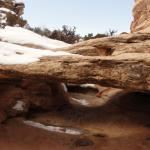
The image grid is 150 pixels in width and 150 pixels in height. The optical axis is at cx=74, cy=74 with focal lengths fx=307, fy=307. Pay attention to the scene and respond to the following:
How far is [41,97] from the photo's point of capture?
30.9ft

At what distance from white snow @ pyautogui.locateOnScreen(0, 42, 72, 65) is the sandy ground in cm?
172

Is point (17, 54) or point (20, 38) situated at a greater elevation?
point (20, 38)

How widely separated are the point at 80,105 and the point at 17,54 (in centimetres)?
374

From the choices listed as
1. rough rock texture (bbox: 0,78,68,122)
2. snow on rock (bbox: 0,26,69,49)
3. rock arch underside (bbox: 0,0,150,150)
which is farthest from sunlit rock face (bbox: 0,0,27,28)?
rock arch underside (bbox: 0,0,150,150)

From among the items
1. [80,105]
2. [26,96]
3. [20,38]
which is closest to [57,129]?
[26,96]

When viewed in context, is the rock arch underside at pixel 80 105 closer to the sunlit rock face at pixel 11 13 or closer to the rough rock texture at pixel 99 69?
the rough rock texture at pixel 99 69

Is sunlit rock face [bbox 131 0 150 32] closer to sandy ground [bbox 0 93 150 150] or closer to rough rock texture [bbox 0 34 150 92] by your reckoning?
sandy ground [bbox 0 93 150 150]

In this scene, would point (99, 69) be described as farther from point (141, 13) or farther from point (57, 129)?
point (141, 13)

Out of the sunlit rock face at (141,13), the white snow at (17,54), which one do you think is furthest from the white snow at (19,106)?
the sunlit rock face at (141,13)

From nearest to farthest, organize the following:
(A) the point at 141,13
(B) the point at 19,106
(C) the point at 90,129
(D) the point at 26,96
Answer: (C) the point at 90,129 < (B) the point at 19,106 < (D) the point at 26,96 < (A) the point at 141,13

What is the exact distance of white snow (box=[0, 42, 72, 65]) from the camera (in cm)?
720

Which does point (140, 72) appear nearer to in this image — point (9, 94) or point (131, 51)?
point (131, 51)

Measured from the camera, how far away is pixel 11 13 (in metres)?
12.5

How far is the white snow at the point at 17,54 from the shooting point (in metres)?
7.20
